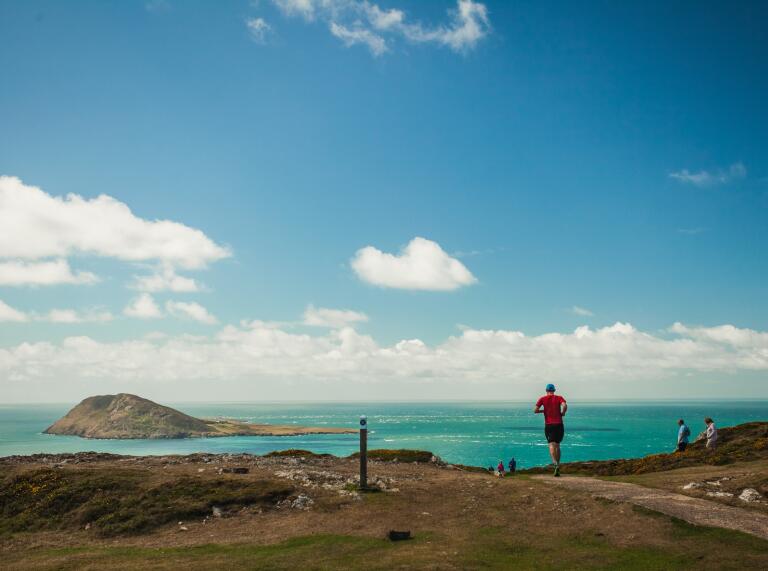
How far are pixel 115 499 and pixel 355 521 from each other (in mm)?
11771

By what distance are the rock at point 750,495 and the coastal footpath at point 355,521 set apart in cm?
6

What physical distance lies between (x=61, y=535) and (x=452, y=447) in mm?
154880

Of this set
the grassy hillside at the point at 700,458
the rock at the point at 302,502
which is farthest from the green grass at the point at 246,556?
the grassy hillside at the point at 700,458

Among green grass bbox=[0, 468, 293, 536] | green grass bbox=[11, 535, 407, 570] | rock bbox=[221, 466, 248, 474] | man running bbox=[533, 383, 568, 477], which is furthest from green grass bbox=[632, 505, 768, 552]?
rock bbox=[221, 466, 248, 474]

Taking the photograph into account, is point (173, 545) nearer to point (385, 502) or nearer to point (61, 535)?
point (61, 535)

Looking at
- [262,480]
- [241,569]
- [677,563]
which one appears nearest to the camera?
[677,563]

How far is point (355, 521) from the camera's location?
18.0 m

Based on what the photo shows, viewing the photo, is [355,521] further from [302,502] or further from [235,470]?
[235,470]

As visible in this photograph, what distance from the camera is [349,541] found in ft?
51.1

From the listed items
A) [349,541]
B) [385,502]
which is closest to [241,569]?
[349,541]

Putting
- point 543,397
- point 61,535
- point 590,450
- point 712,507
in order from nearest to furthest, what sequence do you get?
point 712,507 → point 61,535 → point 543,397 → point 590,450

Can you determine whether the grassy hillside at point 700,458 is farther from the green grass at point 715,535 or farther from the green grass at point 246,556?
the green grass at point 246,556

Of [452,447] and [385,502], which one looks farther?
[452,447]

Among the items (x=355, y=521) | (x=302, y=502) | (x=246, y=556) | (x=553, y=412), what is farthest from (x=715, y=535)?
(x=302, y=502)
